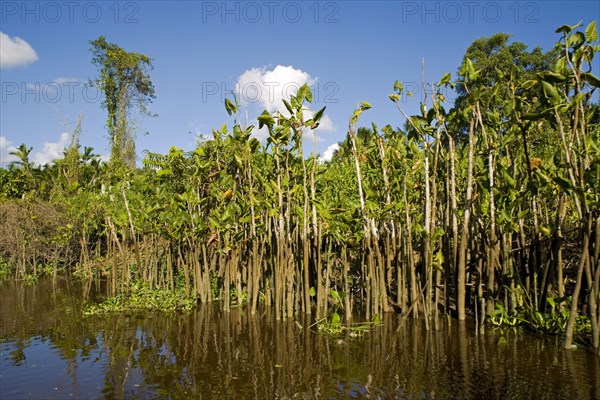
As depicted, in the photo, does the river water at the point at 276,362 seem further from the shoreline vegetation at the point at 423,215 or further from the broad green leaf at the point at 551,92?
the broad green leaf at the point at 551,92

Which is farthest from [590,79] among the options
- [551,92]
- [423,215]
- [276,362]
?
[276,362]

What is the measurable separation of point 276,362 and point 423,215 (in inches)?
146

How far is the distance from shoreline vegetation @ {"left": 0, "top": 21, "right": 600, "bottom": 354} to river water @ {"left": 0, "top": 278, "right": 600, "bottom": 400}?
1.54 feet

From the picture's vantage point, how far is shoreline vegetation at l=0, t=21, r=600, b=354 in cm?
635

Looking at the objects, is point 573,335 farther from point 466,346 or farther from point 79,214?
point 79,214

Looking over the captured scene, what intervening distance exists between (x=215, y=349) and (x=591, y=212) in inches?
216

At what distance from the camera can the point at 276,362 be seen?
20.7 feet

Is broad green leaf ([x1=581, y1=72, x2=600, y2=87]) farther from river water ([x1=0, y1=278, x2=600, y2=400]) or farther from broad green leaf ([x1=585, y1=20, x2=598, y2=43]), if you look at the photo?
river water ([x1=0, y1=278, x2=600, y2=400])

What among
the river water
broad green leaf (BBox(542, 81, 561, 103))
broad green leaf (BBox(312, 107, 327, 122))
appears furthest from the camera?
broad green leaf (BBox(312, 107, 327, 122))

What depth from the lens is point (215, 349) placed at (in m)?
7.01

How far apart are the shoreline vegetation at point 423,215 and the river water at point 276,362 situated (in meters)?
0.47

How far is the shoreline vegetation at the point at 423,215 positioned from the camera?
635 cm

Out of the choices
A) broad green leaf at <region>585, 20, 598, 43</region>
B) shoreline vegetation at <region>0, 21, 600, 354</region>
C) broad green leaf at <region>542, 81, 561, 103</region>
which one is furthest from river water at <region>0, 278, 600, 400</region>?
broad green leaf at <region>585, 20, 598, 43</region>

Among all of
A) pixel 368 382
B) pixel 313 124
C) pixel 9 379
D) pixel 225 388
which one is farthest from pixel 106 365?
pixel 313 124
